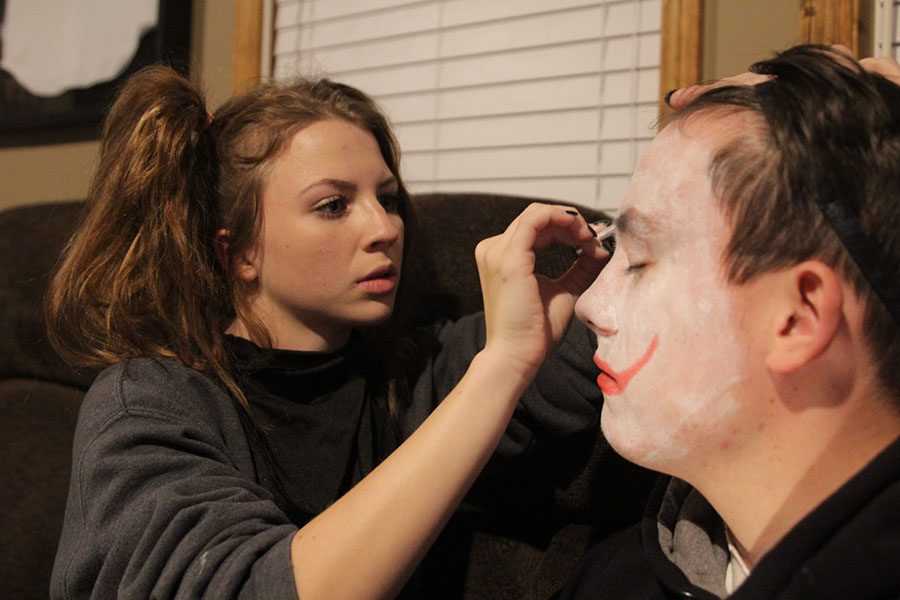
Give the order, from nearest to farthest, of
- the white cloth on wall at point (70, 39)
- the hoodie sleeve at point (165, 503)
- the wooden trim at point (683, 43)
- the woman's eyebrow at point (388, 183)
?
the hoodie sleeve at point (165, 503) → the woman's eyebrow at point (388, 183) → the wooden trim at point (683, 43) → the white cloth on wall at point (70, 39)

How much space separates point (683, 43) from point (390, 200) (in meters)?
0.60

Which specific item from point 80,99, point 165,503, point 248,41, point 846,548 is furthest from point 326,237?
point 80,99

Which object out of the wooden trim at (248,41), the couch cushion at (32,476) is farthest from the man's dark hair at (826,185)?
the wooden trim at (248,41)

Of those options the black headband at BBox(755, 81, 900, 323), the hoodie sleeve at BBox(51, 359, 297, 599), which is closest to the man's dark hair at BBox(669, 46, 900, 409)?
the black headband at BBox(755, 81, 900, 323)

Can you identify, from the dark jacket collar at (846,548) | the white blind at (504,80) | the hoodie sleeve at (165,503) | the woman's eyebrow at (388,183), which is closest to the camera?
the dark jacket collar at (846,548)

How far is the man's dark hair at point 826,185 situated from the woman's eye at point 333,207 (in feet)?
2.02

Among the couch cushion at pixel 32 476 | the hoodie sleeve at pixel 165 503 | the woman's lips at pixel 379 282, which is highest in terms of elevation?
the woman's lips at pixel 379 282

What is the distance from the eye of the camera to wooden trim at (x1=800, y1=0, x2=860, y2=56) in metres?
1.32

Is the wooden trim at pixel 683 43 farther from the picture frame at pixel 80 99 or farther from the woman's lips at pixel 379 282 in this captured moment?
the picture frame at pixel 80 99

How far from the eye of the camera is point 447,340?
4.47ft

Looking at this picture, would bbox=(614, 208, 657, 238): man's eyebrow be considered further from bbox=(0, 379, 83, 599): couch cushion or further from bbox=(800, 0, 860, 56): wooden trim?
bbox=(0, 379, 83, 599): couch cushion

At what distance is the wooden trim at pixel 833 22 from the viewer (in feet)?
4.32

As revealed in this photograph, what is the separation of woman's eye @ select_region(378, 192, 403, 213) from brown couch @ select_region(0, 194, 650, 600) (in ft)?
0.27

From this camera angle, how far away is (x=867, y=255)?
0.66 meters
